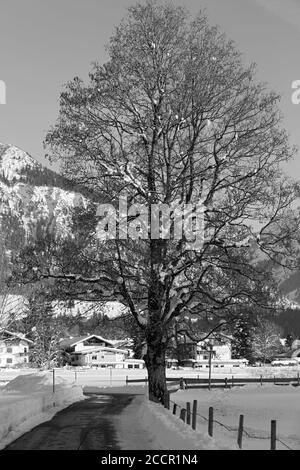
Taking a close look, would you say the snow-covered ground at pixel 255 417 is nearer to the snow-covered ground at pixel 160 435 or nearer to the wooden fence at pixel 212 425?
the wooden fence at pixel 212 425

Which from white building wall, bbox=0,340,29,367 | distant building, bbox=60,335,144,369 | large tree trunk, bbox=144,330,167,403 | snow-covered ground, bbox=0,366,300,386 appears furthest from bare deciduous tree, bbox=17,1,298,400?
white building wall, bbox=0,340,29,367

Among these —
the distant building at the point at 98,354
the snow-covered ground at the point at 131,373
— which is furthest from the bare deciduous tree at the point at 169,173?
the distant building at the point at 98,354

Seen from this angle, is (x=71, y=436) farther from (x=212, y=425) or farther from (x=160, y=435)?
(x=212, y=425)

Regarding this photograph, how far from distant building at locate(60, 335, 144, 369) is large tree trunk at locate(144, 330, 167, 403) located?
9562cm

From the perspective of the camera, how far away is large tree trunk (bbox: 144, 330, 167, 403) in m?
21.0

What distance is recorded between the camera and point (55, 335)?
311ft

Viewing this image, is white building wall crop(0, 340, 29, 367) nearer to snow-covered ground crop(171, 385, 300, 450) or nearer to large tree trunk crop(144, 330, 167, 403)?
snow-covered ground crop(171, 385, 300, 450)

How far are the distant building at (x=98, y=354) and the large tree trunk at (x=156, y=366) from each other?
9562 centimetres

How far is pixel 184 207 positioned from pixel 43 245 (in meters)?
5.06

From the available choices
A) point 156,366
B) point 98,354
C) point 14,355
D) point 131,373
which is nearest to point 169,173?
point 156,366

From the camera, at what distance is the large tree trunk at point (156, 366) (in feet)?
69.0

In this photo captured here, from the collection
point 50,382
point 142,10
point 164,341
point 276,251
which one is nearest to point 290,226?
point 276,251

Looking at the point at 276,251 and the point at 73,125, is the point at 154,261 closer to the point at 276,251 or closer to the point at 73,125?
the point at 276,251

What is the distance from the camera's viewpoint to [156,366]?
21.1 metres
